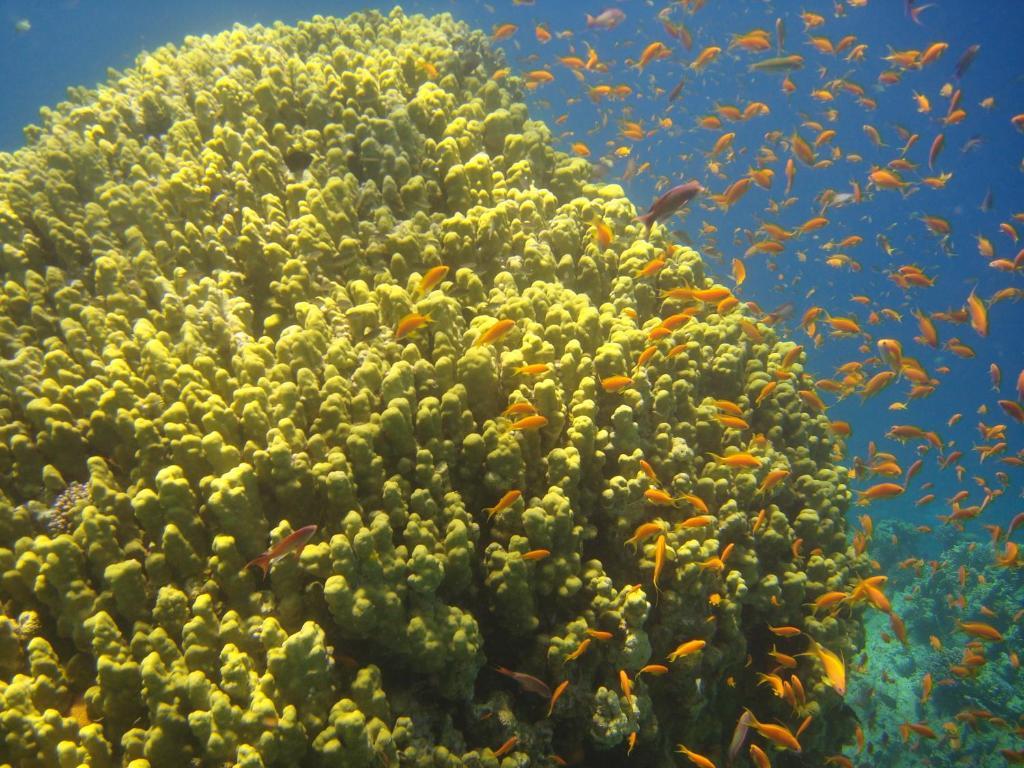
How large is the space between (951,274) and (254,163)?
341ft

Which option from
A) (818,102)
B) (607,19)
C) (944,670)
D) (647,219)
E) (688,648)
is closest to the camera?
(688,648)

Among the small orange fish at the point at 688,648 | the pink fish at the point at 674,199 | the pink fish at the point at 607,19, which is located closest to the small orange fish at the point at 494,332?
the pink fish at the point at 674,199

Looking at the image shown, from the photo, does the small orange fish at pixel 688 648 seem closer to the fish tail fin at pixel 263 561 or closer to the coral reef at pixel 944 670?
the fish tail fin at pixel 263 561

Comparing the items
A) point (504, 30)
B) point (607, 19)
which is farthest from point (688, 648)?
point (607, 19)

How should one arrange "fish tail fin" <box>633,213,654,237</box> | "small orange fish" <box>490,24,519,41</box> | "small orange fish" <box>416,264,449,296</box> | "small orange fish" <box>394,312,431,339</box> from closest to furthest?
"small orange fish" <box>394,312,431,339</box>
"small orange fish" <box>416,264,449,296</box>
"fish tail fin" <box>633,213,654,237</box>
"small orange fish" <box>490,24,519,41</box>

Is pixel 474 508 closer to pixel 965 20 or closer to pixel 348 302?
pixel 348 302

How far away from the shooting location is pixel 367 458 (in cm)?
280

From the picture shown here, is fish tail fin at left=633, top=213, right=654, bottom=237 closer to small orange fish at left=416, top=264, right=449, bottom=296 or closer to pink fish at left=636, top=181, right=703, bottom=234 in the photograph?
pink fish at left=636, top=181, right=703, bottom=234

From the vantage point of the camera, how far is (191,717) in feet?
6.93

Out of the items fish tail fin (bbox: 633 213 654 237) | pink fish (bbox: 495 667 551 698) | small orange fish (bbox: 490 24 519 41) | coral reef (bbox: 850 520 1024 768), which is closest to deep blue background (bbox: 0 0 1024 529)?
coral reef (bbox: 850 520 1024 768)

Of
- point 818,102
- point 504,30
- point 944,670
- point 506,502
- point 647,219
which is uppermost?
point 818,102

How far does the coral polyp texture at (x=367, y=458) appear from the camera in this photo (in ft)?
8.11

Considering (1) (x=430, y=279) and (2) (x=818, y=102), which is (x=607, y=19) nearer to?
(1) (x=430, y=279)

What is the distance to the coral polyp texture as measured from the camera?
97.3 inches
